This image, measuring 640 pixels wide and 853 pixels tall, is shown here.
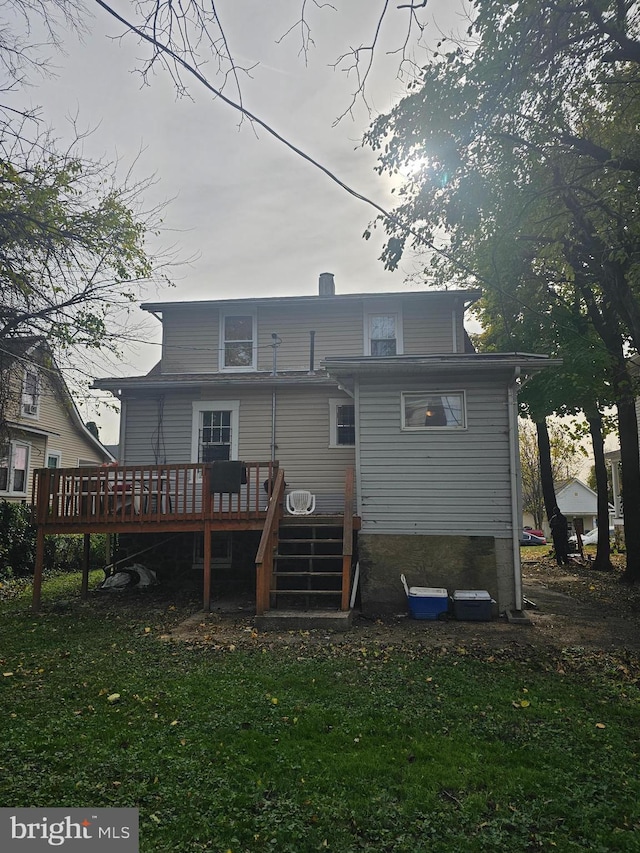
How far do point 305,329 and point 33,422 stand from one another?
12318 mm

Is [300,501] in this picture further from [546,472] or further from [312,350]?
[546,472]

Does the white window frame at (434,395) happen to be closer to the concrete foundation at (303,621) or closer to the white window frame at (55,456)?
the concrete foundation at (303,621)

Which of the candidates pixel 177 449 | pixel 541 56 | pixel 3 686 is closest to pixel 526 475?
pixel 177 449

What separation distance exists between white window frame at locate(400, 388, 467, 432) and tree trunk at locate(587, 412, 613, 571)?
7.38m

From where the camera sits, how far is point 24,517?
14.4 m

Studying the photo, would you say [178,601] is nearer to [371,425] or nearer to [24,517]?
[371,425]

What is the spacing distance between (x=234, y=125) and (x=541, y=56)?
16.9 ft

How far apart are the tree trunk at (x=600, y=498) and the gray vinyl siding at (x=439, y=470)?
23.8ft

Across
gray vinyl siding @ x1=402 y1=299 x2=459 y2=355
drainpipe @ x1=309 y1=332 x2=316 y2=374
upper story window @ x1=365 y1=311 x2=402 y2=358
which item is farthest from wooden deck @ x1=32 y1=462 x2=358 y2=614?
gray vinyl siding @ x1=402 y1=299 x2=459 y2=355

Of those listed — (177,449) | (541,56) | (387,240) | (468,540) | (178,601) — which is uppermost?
(541,56)

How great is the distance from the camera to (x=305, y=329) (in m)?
13.2

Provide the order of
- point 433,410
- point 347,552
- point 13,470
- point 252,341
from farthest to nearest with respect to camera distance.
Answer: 1. point 13,470
2. point 252,341
3. point 433,410
4. point 347,552

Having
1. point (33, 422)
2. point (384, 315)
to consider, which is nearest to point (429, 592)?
point (384, 315)

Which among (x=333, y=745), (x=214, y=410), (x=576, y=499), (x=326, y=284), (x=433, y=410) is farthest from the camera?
(x=576, y=499)
